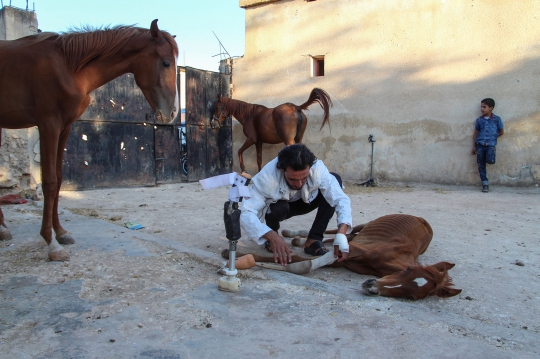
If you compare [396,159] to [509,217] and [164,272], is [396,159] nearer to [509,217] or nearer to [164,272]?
[509,217]

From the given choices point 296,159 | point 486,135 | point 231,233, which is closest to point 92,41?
point 296,159

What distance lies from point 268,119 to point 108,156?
131 inches

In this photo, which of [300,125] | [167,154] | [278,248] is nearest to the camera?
[278,248]

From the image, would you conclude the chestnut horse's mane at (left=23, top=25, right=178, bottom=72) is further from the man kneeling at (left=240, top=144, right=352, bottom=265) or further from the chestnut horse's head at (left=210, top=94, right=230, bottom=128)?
the chestnut horse's head at (left=210, top=94, right=230, bottom=128)

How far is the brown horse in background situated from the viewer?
341 inches

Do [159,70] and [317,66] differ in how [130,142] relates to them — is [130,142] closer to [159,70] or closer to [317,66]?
[317,66]

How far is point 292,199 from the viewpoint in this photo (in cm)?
336

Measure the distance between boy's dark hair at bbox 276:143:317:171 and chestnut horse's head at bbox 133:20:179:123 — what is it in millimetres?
955

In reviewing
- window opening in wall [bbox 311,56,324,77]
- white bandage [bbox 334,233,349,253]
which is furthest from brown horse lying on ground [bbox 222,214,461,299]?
window opening in wall [bbox 311,56,324,77]

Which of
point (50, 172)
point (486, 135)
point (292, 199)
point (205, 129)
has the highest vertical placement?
point (205, 129)

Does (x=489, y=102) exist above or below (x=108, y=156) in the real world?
above

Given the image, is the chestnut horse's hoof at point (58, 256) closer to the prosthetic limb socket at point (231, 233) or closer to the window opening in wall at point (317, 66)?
the prosthetic limb socket at point (231, 233)

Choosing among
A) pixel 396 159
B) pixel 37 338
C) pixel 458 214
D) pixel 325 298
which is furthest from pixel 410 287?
pixel 396 159

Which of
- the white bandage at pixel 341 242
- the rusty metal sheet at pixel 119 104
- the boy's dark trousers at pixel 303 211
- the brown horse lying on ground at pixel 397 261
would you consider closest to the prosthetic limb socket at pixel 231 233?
the brown horse lying on ground at pixel 397 261
